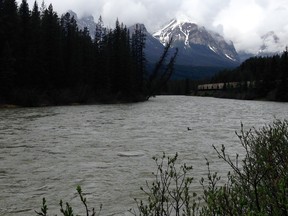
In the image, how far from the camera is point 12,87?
51156mm

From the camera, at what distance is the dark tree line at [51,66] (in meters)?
51.6

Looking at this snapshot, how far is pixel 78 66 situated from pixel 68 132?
48133 millimetres

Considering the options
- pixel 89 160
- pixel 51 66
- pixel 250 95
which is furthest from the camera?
pixel 250 95

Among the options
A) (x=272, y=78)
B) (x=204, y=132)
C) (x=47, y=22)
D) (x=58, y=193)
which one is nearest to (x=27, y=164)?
(x=58, y=193)

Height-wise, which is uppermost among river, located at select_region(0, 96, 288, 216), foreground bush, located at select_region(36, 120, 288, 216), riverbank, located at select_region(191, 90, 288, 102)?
riverbank, located at select_region(191, 90, 288, 102)

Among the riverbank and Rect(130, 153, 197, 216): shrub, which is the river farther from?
the riverbank

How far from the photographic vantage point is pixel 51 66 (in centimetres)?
6250

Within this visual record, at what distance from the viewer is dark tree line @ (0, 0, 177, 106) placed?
51594mm

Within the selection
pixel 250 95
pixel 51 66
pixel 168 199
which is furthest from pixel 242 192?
pixel 250 95

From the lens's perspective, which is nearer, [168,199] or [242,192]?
[242,192]

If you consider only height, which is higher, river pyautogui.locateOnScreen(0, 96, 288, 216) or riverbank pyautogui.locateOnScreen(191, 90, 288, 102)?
riverbank pyautogui.locateOnScreen(191, 90, 288, 102)

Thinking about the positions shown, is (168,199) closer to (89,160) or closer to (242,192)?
(242,192)

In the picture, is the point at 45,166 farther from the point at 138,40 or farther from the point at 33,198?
the point at 138,40

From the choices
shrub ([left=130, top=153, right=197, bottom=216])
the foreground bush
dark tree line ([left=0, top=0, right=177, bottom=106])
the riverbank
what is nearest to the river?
shrub ([left=130, top=153, right=197, bottom=216])
